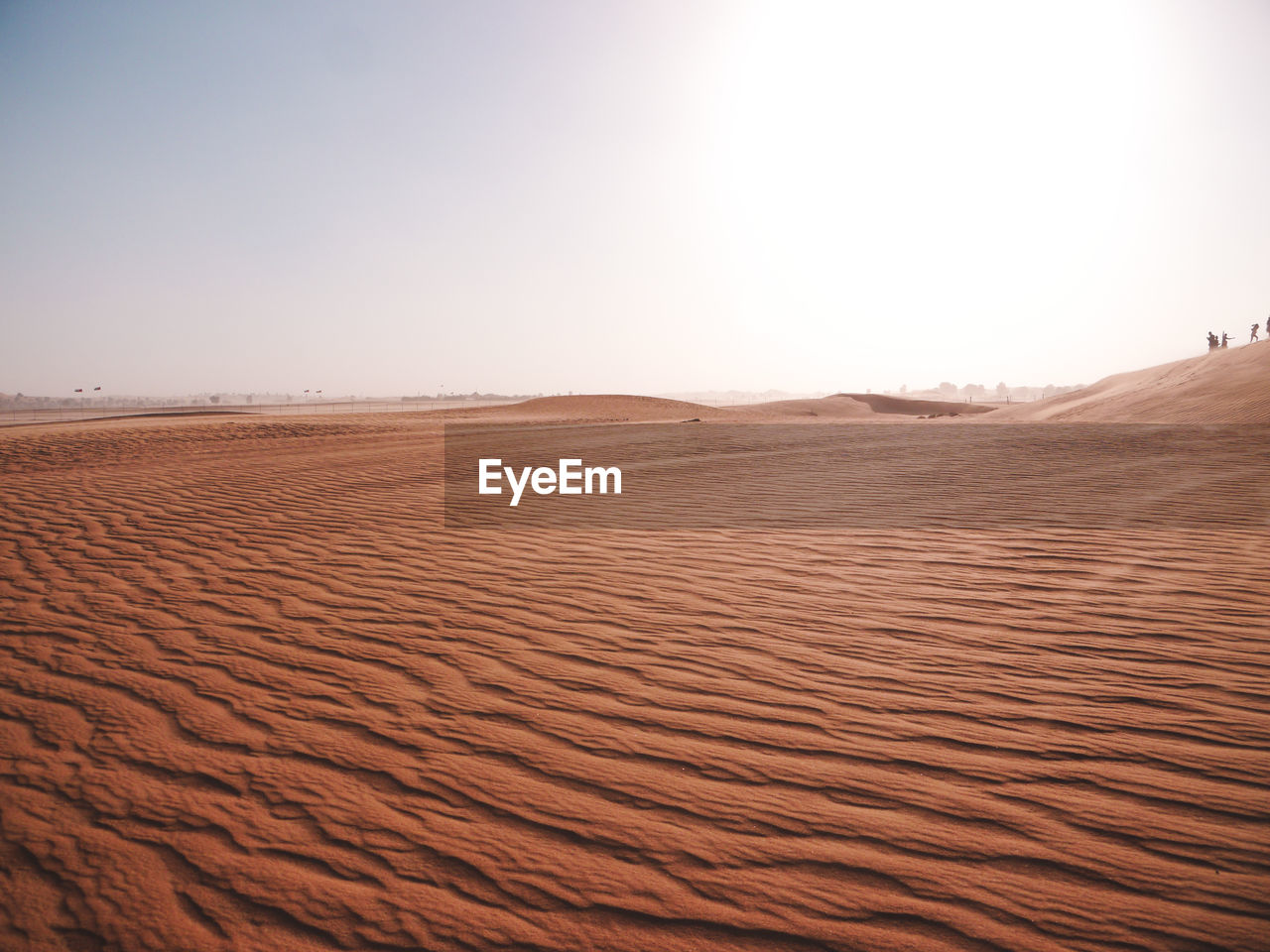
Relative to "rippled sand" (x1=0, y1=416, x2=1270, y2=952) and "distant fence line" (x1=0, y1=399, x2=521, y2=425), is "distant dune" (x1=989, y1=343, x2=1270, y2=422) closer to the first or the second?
"rippled sand" (x1=0, y1=416, x2=1270, y2=952)

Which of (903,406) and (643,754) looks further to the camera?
(903,406)

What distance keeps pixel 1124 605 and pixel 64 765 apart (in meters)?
5.63

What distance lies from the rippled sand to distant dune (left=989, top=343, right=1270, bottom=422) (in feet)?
61.8

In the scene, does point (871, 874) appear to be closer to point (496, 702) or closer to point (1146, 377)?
point (496, 702)

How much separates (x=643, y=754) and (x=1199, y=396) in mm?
27474

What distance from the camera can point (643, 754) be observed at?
8.58 ft

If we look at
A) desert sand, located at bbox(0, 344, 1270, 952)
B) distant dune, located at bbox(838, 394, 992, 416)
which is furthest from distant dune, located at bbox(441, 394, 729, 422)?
desert sand, located at bbox(0, 344, 1270, 952)

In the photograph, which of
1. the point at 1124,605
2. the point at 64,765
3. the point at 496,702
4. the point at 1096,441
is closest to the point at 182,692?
the point at 64,765

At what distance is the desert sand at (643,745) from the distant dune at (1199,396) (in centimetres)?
1763

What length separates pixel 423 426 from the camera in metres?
25.4
